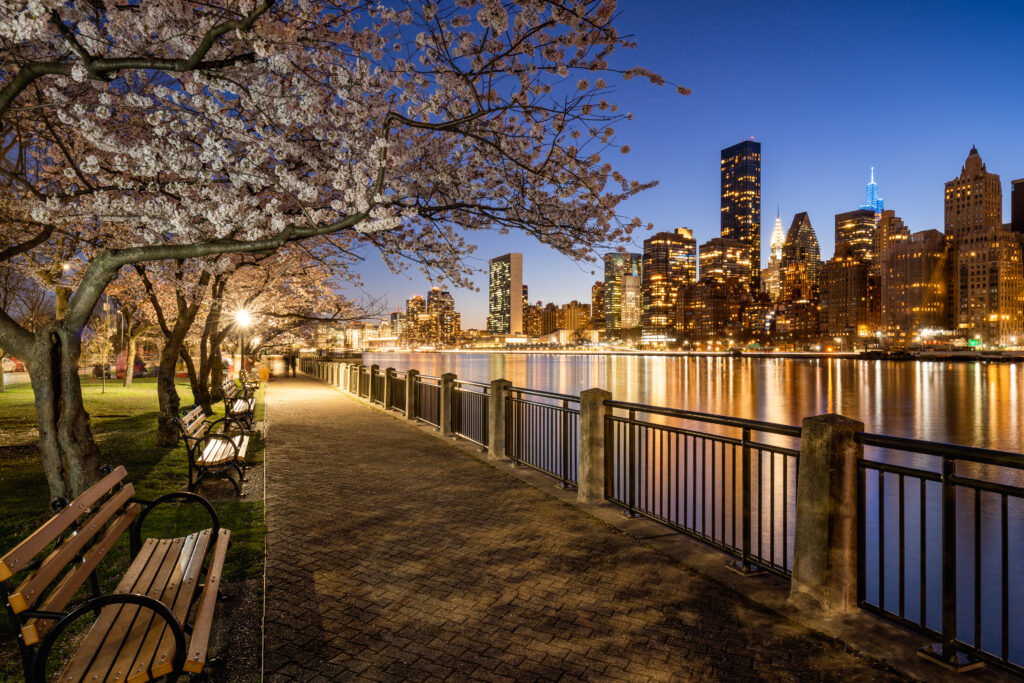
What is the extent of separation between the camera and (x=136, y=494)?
27.3 feet

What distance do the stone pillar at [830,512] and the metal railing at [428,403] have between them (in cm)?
1111

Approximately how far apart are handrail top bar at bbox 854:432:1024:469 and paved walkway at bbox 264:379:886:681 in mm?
1515

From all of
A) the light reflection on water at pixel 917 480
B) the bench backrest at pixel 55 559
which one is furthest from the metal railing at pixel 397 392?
the bench backrest at pixel 55 559

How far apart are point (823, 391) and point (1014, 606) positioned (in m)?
47.5

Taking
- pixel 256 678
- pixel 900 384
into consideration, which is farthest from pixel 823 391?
pixel 256 678

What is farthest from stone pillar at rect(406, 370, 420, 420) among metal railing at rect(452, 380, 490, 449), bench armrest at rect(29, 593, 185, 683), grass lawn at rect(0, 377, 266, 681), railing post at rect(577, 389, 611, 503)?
bench armrest at rect(29, 593, 185, 683)

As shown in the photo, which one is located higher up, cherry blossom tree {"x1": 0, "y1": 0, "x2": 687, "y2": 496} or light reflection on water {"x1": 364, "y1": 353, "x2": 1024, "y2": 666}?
cherry blossom tree {"x1": 0, "y1": 0, "x2": 687, "y2": 496}

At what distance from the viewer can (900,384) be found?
2344 inches

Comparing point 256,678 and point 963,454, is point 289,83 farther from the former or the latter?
point 963,454

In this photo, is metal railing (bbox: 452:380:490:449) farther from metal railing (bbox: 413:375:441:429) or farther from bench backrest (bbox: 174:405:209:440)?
bench backrest (bbox: 174:405:209:440)

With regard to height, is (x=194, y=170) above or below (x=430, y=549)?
above

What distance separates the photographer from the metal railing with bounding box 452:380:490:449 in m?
11.8

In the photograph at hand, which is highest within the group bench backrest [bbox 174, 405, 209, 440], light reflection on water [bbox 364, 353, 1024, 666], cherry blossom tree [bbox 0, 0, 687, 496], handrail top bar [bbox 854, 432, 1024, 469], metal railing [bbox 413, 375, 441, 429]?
cherry blossom tree [bbox 0, 0, 687, 496]

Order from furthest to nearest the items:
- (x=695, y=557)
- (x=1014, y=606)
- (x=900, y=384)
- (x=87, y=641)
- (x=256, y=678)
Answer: (x=900, y=384), (x=1014, y=606), (x=695, y=557), (x=256, y=678), (x=87, y=641)
